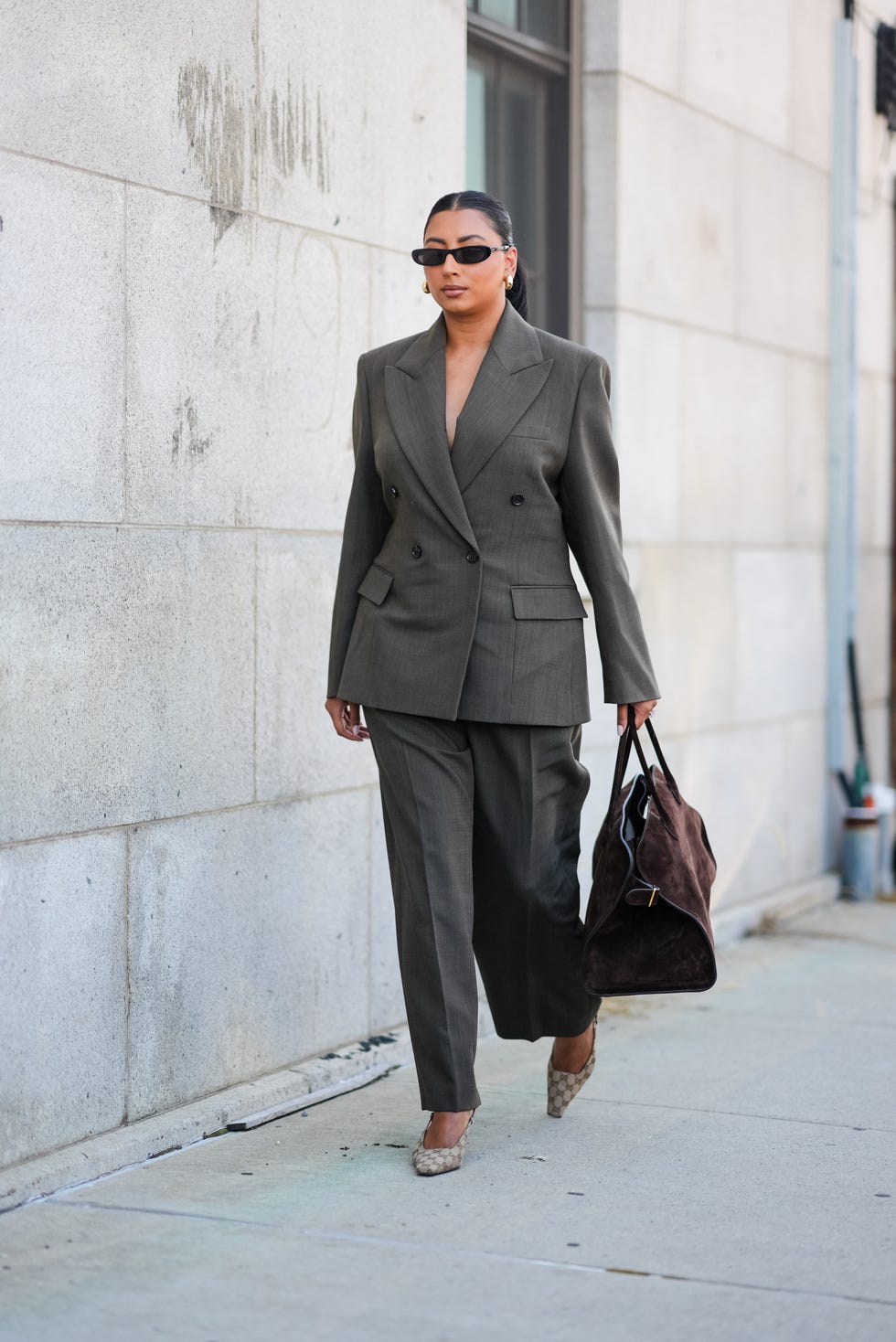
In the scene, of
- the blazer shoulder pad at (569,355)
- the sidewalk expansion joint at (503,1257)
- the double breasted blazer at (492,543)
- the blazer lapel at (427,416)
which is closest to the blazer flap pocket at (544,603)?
the double breasted blazer at (492,543)

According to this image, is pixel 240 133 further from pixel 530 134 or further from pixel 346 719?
pixel 530 134

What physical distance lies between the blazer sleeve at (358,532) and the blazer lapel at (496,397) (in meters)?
0.26

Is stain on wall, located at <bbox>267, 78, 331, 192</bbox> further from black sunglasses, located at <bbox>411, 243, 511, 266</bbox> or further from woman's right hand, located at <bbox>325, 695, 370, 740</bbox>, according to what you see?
woman's right hand, located at <bbox>325, 695, 370, 740</bbox>

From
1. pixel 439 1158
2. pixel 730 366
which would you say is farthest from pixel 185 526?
pixel 730 366

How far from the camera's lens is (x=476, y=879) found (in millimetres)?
4688

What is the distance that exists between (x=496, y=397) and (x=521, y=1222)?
1828 mm

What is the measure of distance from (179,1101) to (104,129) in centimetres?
233

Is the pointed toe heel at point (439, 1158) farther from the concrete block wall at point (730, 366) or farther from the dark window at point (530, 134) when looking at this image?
A: the dark window at point (530, 134)

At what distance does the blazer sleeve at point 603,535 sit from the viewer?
455 centimetres

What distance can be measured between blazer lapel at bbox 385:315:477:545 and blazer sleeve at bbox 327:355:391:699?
13cm

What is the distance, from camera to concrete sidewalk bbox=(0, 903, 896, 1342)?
355 cm

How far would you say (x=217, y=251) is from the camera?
4934 mm

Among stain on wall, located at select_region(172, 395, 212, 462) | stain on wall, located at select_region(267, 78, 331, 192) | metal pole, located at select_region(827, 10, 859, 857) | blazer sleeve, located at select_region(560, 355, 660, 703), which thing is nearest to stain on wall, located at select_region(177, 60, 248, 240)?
stain on wall, located at select_region(267, 78, 331, 192)

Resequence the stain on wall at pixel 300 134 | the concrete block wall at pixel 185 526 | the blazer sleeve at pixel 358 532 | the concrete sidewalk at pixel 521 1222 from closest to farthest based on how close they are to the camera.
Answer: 1. the concrete sidewalk at pixel 521 1222
2. the concrete block wall at pixel 185 526
3. the blazer sleeve at pixel 358 532
4. the stain on wall at pixel 300 134
